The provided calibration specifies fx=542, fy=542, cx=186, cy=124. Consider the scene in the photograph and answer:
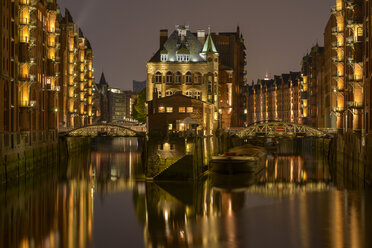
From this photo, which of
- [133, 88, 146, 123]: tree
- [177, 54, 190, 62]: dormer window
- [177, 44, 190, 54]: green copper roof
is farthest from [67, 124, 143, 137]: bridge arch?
[133, 88, 146, 123]: tree

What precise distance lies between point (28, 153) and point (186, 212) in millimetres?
26323

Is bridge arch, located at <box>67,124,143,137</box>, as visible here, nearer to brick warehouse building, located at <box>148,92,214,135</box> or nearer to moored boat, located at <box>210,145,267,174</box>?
brick warehouse building, located at <box>148,92,214,135</box>

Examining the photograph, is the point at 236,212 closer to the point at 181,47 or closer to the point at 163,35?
the point at 181,47

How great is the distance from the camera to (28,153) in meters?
63.0

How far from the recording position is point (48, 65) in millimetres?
78938

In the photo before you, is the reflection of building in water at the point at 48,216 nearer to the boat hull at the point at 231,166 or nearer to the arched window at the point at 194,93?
the boat hull at the point at 231,166

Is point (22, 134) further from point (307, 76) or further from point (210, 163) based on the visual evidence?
point (307, 76)

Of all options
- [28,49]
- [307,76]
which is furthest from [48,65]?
[307,76]

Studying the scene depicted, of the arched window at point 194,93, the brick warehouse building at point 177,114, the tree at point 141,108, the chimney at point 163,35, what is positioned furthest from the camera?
the tree at point 141,108

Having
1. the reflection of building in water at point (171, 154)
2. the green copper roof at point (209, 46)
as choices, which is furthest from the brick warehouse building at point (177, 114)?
the green copper roof at point (209, 46)

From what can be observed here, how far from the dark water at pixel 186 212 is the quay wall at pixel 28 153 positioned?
6.20 ft

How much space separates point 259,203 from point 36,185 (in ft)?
75.0

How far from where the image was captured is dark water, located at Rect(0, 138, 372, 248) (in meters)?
35.5

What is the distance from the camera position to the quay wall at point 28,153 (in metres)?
53.4
